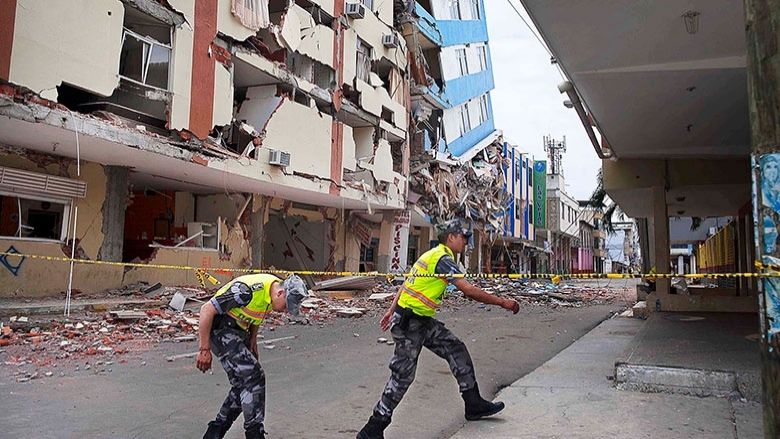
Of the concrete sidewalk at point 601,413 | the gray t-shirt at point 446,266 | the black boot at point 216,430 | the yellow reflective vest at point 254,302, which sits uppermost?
the gray t-shirt at point 446,266

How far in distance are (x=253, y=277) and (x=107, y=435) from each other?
5.90 ft

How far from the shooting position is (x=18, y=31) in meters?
9.48

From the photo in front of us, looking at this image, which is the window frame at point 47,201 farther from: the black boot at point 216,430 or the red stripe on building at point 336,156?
the black boot at point 216,430

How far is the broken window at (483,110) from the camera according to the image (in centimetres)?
3337

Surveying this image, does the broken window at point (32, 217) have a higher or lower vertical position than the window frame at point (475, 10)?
lower

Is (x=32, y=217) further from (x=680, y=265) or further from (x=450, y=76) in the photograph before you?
(x=680, y=265)

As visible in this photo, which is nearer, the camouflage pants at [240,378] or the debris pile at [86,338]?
the camouflage pants at [240,378]

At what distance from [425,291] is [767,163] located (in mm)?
2750

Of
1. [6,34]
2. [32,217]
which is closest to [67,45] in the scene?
[6,34]

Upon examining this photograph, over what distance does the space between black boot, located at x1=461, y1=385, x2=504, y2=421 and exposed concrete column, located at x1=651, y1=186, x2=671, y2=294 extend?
9.48 metres

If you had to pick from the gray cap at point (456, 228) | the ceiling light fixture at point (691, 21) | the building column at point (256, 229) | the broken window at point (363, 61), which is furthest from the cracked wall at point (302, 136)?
the gray cap at point (456, 228)

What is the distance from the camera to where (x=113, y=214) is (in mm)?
13195

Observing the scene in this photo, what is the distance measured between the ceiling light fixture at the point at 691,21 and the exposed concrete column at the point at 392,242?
1676 centimetres

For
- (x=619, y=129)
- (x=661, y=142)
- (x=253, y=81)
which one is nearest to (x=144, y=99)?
(x=253, y=81)
